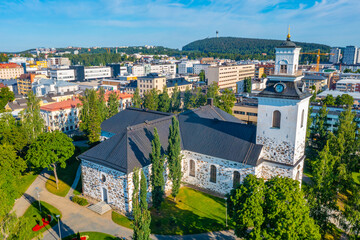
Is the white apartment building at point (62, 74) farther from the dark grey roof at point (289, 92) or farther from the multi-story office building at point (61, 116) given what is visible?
the dark grey roof at point (289, 92)

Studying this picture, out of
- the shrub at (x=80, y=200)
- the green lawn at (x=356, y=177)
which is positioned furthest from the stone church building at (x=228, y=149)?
the green lawn at (x=356, y=177)

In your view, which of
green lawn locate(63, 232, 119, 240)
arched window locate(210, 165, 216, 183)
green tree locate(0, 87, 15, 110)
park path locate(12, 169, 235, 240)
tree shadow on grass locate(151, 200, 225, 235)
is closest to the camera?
green lawn locate(63, 232, 119, 240)

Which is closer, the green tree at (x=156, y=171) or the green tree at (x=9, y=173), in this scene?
the green tree at (x=9, y=173)

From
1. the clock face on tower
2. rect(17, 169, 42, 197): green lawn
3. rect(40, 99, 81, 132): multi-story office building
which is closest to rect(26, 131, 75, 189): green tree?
rect(17, 169, 42, 197): green lawn

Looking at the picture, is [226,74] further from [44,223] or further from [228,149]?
[44,223]

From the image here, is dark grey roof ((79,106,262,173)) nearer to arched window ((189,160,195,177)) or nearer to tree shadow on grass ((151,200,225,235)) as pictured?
arched window ((189,160,195,177))

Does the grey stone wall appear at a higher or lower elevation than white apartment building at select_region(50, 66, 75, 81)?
lower

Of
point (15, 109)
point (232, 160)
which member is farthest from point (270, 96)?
point (15, 109)
